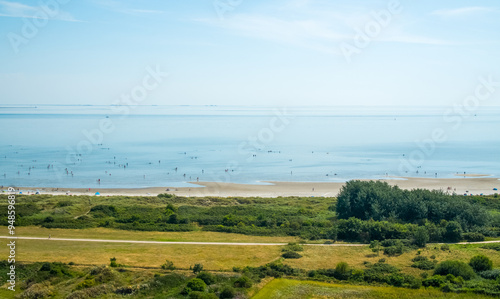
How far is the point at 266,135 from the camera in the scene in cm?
16612

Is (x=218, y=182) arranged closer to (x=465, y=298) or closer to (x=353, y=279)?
(x=353, y=279)

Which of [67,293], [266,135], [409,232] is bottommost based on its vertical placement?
[67,293]

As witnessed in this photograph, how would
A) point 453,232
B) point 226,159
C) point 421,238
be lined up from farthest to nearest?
point 226,159, point 453,232, point 421,238

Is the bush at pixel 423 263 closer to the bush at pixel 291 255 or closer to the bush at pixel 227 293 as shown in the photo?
the bush at pixel 291 255

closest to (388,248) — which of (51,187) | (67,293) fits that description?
(67,293)

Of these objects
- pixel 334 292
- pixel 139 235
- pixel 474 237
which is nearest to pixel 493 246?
pixel 474 237

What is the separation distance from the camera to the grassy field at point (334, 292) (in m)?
23.1

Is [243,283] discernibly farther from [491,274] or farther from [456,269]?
[491,274]

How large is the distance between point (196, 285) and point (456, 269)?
16395 millimetres

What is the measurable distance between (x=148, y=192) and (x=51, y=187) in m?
18.0

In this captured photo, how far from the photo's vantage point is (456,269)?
25.8 meters

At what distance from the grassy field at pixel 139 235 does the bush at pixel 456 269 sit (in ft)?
41.7

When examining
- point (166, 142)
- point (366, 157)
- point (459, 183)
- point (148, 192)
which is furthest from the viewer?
point (166, 142)

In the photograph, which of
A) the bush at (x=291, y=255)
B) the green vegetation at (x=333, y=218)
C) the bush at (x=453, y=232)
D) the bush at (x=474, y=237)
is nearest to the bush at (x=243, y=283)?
the bush at (x=291, y=255)
